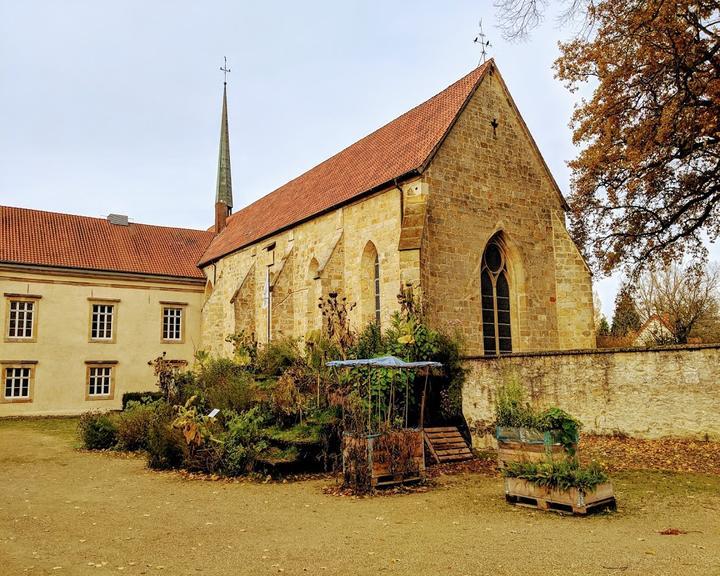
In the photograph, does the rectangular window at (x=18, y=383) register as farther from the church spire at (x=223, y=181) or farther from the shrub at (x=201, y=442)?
the shrub at (x=201, y=442)

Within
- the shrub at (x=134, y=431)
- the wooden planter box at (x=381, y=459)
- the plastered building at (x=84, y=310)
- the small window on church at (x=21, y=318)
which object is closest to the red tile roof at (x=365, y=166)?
the plastered building at (x=84, y=310)

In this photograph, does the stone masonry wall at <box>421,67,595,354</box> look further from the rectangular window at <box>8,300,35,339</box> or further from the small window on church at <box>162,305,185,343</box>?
the rectangular window at <box>8,300,35,339</box>

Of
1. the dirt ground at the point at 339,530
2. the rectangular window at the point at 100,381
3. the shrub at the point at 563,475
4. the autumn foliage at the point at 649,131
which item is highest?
the autumn foliage at the point at 649,131

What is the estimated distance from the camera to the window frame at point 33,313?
86.3ft

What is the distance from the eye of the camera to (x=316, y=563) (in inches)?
239

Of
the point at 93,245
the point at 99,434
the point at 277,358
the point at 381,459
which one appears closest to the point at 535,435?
the point at 381,459

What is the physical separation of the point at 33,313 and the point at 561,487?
2589 cm

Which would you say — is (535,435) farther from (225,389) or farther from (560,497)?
(225,389)

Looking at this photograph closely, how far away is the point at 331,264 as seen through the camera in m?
19.6

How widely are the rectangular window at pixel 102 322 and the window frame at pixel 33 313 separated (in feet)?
7.81

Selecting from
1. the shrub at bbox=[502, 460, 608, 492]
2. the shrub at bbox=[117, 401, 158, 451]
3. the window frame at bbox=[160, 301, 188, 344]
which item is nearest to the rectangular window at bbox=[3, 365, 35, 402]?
the window frame at bbox=[160, 301, 188, 344]

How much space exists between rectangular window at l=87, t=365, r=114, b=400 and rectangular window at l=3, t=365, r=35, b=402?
95.0 inches

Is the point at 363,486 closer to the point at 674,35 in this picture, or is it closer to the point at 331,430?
the point at 331,430

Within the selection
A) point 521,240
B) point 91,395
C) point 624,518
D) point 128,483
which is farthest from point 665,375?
point 91,395
